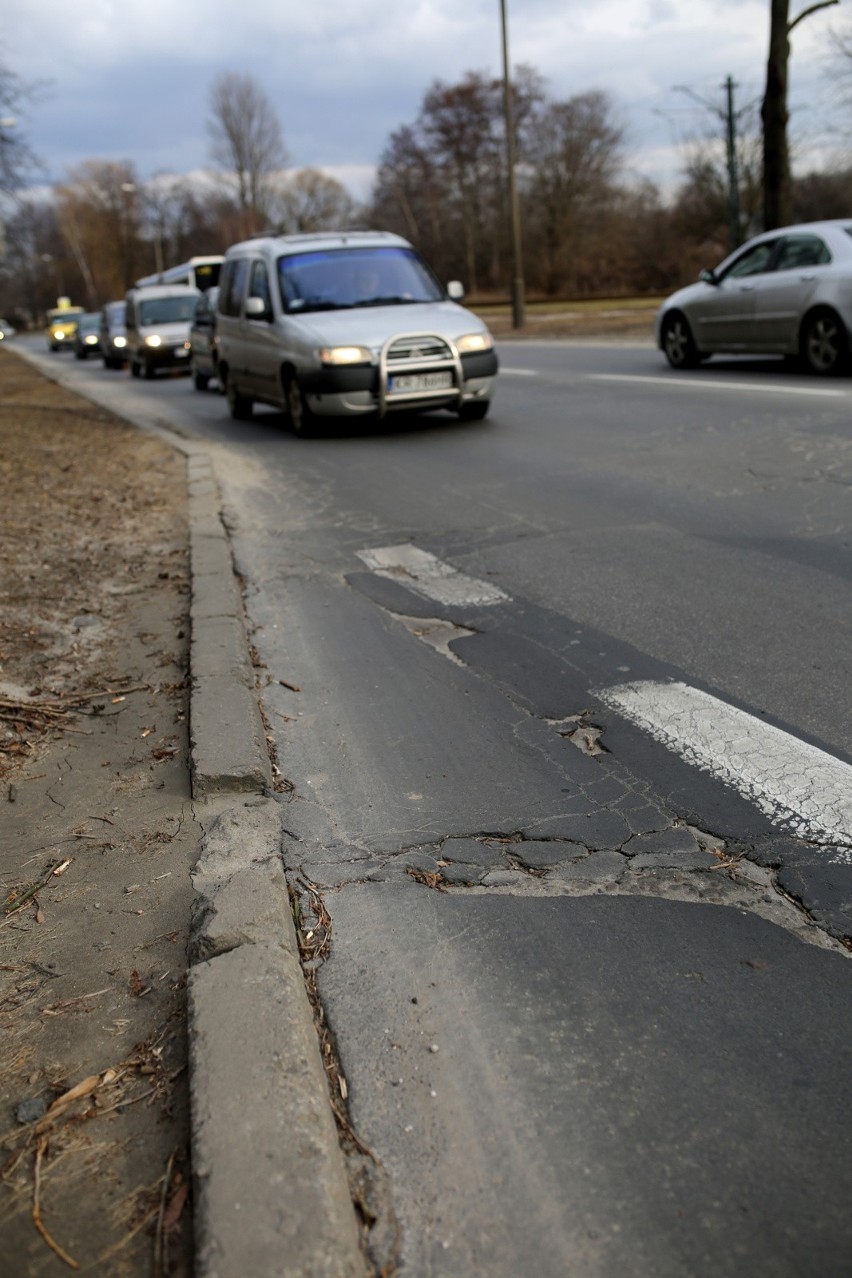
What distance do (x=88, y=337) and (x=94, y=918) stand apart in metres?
43.9

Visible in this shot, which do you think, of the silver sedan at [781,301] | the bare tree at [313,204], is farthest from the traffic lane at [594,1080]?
the bare tree at [313,204]

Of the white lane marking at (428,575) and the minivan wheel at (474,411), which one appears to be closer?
the white lane marking at (428,575)

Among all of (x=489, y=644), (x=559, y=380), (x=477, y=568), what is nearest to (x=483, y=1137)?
(x=489, y=644)

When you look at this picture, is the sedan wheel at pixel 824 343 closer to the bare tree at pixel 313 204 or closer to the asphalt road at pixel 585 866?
the asphalt road at pixel 585 866

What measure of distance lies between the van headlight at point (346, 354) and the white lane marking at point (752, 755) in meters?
7.76

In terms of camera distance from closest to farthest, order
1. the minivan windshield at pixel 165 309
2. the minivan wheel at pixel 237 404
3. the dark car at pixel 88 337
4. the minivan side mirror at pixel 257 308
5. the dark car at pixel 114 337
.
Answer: the minivan side mirror at pixel 257 308 → the minivan wheel at pixel 237 404 → the minivan windshield at pixel 165 309 → the dark car at pixel 114 337 → the dark car at pixel 88 337

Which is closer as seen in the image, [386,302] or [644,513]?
[644,513]

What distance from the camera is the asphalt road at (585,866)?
6.97ft

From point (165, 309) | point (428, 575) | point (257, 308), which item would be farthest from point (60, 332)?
point (428, 575)

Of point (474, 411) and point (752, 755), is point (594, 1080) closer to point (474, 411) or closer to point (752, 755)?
point (752, 755)

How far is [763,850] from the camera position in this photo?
3254 millimetres

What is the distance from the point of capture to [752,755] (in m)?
3.87

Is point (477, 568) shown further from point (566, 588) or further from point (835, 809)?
point (835, 809)

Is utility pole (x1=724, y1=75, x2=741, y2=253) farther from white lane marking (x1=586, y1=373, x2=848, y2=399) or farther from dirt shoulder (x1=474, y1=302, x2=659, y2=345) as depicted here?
white lane marking (x1=586, y1=373, x2=848, y2=399)
